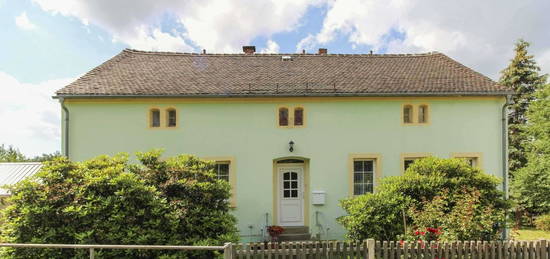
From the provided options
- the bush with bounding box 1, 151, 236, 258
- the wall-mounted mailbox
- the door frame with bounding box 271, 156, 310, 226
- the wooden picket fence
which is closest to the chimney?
the door frame with bounding box 271, 156, 310, 226

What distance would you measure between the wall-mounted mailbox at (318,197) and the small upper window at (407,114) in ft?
12.4

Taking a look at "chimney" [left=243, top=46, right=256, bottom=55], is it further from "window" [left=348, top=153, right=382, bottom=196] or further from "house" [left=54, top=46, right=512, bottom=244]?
"window" [left=348, top=153, right=382, bottom=196]

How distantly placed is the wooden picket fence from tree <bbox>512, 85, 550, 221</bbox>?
37.7ft

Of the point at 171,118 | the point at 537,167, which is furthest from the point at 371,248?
the point at 537,167

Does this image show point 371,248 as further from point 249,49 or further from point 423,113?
point 249,49

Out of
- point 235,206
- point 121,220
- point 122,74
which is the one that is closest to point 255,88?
point 235,206

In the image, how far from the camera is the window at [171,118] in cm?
933

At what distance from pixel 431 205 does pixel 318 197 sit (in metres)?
3.39

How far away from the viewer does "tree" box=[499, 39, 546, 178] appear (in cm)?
1644

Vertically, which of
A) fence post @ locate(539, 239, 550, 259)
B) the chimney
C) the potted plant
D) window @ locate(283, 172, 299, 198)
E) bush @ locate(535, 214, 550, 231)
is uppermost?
the chimney

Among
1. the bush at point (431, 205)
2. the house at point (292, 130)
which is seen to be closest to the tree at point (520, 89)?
the house at point (292, 130)

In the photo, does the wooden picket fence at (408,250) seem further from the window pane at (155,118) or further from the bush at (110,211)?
the window pane at (155,118)

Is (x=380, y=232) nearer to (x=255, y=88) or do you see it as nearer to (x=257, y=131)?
(x=257, y=131)

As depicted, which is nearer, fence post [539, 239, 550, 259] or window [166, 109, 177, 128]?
fence post [539, 239, 550, 259]
